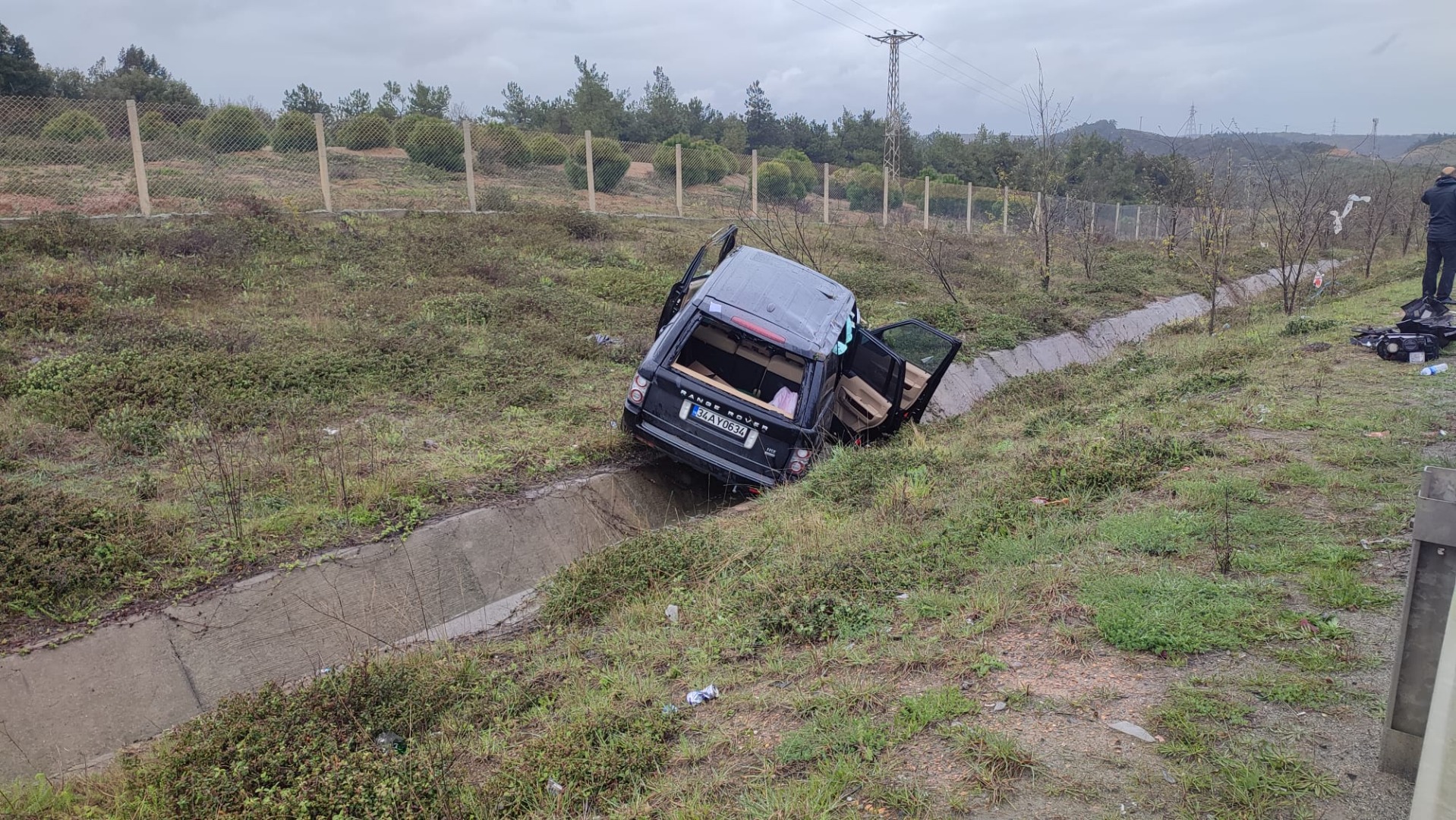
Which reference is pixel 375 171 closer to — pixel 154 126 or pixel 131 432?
pixel 154 126

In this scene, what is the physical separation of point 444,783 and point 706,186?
2347 centimetres

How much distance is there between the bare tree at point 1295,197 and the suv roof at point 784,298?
996 cm

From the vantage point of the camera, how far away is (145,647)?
16.3 ft

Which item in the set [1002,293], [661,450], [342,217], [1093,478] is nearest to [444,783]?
[661,450]

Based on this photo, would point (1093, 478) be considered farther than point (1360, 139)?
No

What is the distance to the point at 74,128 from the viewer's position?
1298 centimetres

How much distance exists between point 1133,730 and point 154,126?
1608cm

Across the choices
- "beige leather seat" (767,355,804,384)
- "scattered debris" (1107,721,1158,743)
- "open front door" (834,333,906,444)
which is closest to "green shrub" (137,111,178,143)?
"beige leather seat" (767,355,804,384)

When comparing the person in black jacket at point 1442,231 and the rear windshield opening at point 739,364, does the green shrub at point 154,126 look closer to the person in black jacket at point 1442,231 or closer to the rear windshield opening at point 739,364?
the rear windshield opening at point 739,364

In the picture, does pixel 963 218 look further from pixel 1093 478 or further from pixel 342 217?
pixel 1093 478

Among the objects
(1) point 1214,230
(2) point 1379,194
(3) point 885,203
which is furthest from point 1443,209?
(3) point 885,203

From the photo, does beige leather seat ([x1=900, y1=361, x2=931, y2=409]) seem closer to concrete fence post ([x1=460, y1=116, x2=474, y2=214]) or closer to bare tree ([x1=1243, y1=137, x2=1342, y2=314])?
bare tree ([x1=1243, y1=137, x2=1342, y2=314])

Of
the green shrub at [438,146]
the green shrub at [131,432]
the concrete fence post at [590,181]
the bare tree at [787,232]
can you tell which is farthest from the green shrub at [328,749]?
the concrete fence post at [590,181]

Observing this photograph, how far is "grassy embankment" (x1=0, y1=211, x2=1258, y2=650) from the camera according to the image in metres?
5.70
